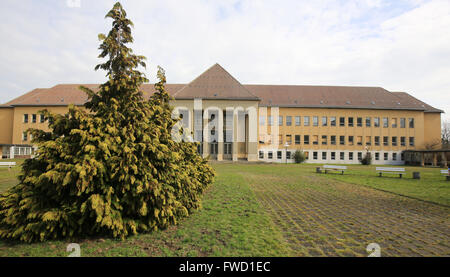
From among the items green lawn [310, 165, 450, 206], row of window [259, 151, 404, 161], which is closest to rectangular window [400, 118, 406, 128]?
row of window [259, 151, 404, 161]

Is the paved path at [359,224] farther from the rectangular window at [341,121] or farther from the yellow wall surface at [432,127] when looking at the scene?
the yellow wall surface at [432,127]

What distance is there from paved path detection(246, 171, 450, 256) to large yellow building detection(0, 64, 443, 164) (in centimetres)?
3202

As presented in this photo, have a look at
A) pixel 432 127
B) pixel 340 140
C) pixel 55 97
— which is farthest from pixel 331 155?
pixel 55 97

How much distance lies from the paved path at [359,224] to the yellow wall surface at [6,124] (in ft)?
206

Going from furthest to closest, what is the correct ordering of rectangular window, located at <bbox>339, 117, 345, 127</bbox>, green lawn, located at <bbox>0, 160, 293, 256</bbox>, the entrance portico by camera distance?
rectangular window, located at <bbox>339, 117, 345, 127</bbox>, the entrance portico, green lawn, located at <bbox>0, 160, 293, 256</bbox>

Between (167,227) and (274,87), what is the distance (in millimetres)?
50148

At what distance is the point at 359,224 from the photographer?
598 centimetres

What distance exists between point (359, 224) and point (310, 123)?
43.0 m

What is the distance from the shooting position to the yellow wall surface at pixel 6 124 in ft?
162

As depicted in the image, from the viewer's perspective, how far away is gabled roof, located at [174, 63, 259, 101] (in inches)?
1540

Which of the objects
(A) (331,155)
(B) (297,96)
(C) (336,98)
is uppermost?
(B) (297,96)

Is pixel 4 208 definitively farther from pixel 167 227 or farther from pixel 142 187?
pixel 167 227

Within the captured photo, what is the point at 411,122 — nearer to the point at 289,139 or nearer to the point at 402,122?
the point at 402,122

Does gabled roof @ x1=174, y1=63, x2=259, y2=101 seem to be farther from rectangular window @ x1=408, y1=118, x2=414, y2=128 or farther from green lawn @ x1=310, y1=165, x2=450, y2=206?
rectangular window @ x1=408, y1=118, x2=414, y2=128
